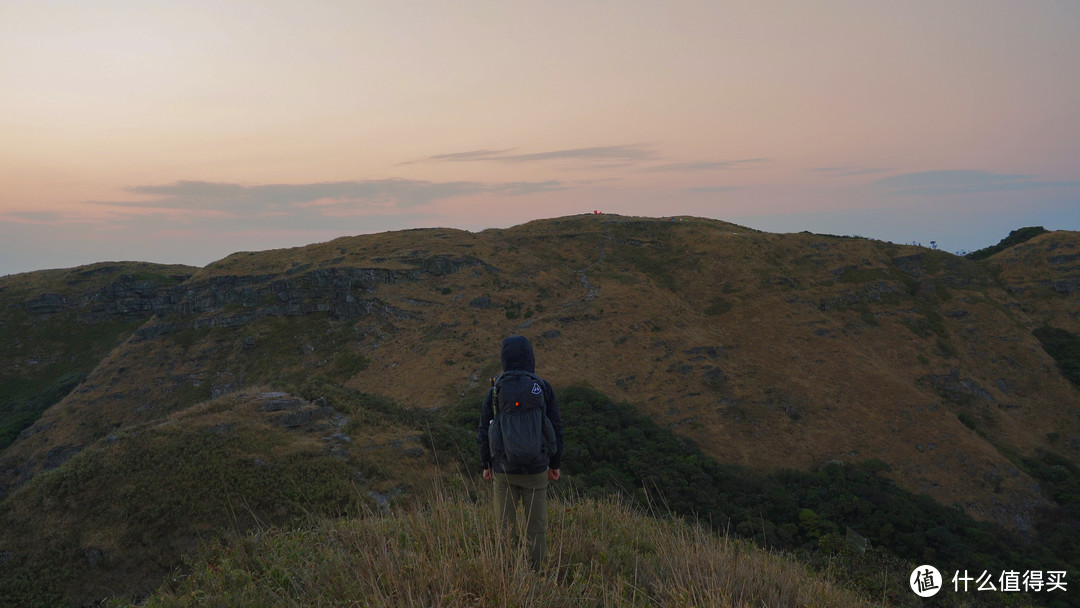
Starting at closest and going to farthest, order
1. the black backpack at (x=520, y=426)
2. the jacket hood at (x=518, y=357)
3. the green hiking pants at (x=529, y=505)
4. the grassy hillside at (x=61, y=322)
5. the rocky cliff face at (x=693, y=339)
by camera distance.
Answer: the black backpack at (x=520, y=426) → the green hiking pants at (x=529, y=505) → the jacket hood at (x=518, y=357) → the rocky cliff face at (x=693, y=339) → the grassy hillside at (x=61, y=322)

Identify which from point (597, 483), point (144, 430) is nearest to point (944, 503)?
point (597, 483)

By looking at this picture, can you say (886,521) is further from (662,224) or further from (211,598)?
(662,224)

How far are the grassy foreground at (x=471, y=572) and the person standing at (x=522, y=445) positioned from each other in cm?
31

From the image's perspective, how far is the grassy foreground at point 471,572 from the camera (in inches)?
163

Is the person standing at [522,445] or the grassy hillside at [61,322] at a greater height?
the person standing at [522,445]

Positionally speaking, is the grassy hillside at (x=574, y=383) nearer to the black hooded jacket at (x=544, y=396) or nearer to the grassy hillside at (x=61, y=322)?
the grassy hillside at (x=61, y=322)

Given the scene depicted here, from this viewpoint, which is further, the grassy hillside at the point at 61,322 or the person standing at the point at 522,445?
the grassy hillside at the point at 61,322

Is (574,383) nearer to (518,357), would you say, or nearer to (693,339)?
(693,339)

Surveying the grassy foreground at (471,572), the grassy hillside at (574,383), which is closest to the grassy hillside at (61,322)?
the grassy hillside at (574,383)

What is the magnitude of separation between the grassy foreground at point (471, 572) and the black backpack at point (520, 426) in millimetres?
766

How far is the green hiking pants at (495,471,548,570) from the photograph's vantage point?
5.49m

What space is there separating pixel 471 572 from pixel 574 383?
40124 mm

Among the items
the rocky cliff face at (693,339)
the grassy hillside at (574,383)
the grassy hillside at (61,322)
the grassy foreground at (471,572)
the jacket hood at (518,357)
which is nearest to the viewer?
the grassy foreground at (471,572)

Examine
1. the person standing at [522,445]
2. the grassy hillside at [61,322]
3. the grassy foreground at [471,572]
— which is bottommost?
the grassy hillside at [61,322]
